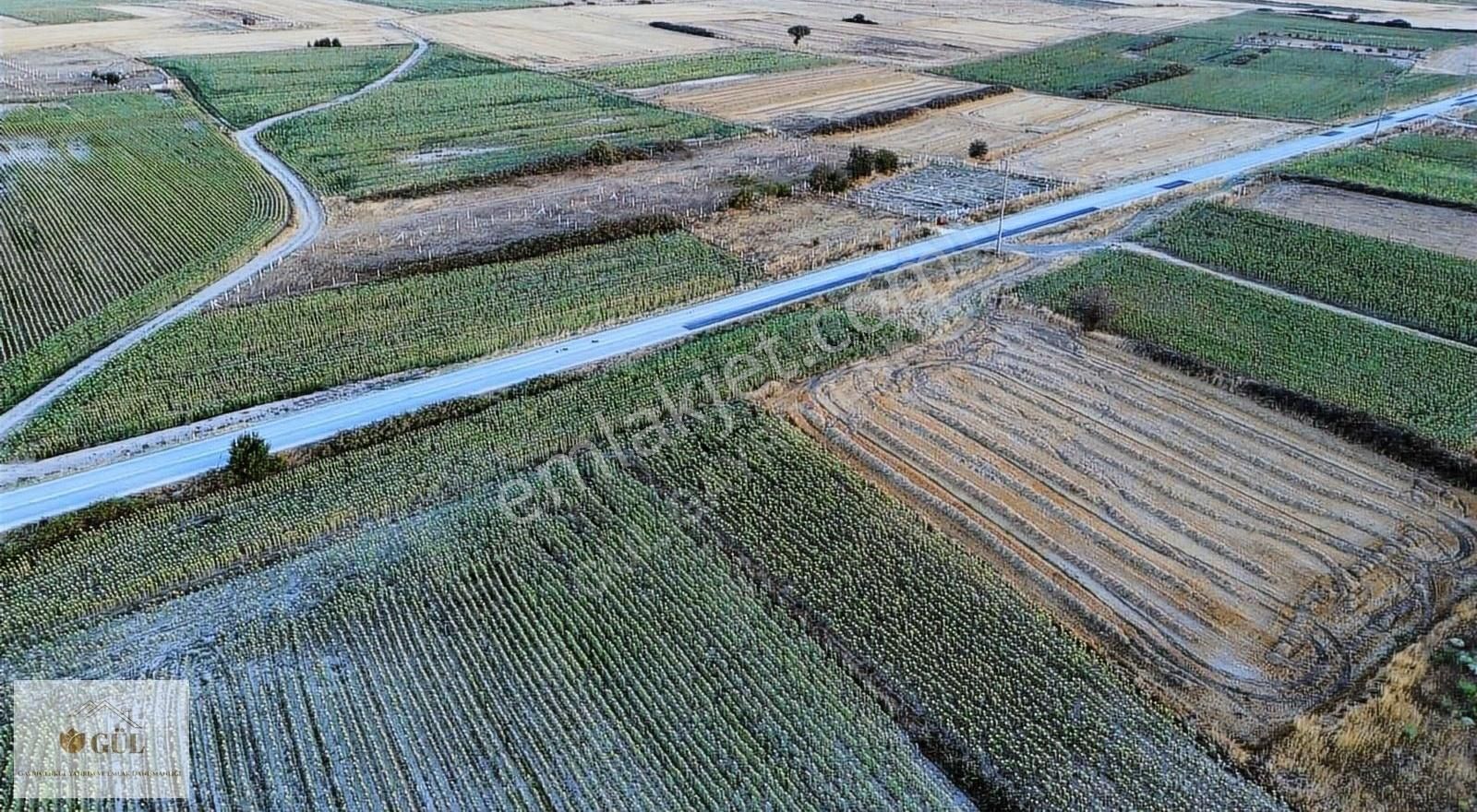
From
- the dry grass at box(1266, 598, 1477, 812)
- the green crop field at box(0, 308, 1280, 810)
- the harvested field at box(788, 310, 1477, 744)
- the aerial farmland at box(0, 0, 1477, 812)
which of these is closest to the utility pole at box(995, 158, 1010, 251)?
the aerial farmland at box(0, 0, 1477, 812)

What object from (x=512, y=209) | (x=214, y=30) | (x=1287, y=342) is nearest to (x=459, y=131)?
(x=512, y=209)

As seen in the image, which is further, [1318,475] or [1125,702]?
[1318,475]

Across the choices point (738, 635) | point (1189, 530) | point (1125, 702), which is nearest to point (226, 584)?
point (738, 635)

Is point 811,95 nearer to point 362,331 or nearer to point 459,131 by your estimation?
point 459,131

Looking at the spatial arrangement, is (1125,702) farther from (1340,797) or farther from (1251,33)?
(1251,33)

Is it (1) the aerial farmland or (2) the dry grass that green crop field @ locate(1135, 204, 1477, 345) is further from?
(2) the dry grass

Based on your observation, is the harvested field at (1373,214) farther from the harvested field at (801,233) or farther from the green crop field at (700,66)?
the green crop field at (700,66)
